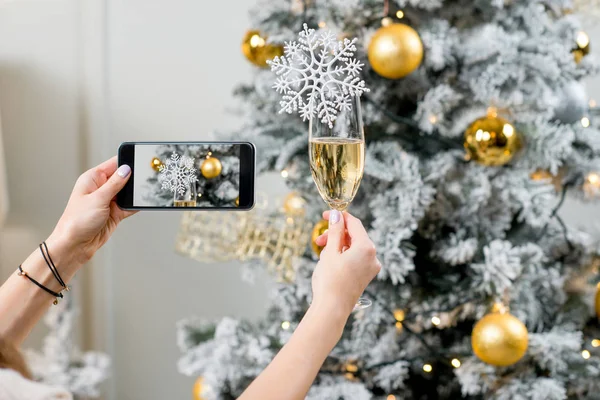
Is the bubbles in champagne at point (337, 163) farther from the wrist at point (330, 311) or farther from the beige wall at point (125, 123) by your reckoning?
the beige wall at point (125, 123)

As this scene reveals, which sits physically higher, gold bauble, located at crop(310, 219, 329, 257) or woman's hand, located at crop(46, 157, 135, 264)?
woman's hand, located at crop(46, 157, 135, 264)

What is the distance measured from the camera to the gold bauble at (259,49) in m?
1.47

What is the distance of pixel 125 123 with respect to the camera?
86.4 inches

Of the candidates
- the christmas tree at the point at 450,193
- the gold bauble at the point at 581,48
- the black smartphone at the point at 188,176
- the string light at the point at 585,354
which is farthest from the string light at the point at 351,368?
the gold bauble at the point at 581,48

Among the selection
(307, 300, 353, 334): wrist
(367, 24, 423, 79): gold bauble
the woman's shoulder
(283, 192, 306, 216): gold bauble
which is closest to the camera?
the woman's shoulder

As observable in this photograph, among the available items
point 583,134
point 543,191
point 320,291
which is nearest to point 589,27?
point 583,134

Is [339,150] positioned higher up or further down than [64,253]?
higher up

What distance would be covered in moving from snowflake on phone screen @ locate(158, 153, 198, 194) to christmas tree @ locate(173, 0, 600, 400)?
0.41m

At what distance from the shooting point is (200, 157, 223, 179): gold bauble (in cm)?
A: 104

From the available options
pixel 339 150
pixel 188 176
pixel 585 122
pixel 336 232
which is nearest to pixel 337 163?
pixel 339 150

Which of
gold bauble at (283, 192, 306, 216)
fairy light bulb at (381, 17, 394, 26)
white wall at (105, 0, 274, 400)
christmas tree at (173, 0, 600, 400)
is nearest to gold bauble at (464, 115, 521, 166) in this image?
christmas tree at (173, 0, 600, 400)

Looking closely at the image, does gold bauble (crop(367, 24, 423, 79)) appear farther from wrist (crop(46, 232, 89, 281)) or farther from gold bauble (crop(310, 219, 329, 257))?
wrist (crop(46, 232, 89, 281))

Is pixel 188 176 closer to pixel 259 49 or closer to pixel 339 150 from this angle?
pixel 339 150

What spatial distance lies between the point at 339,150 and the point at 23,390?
1.80 feet
